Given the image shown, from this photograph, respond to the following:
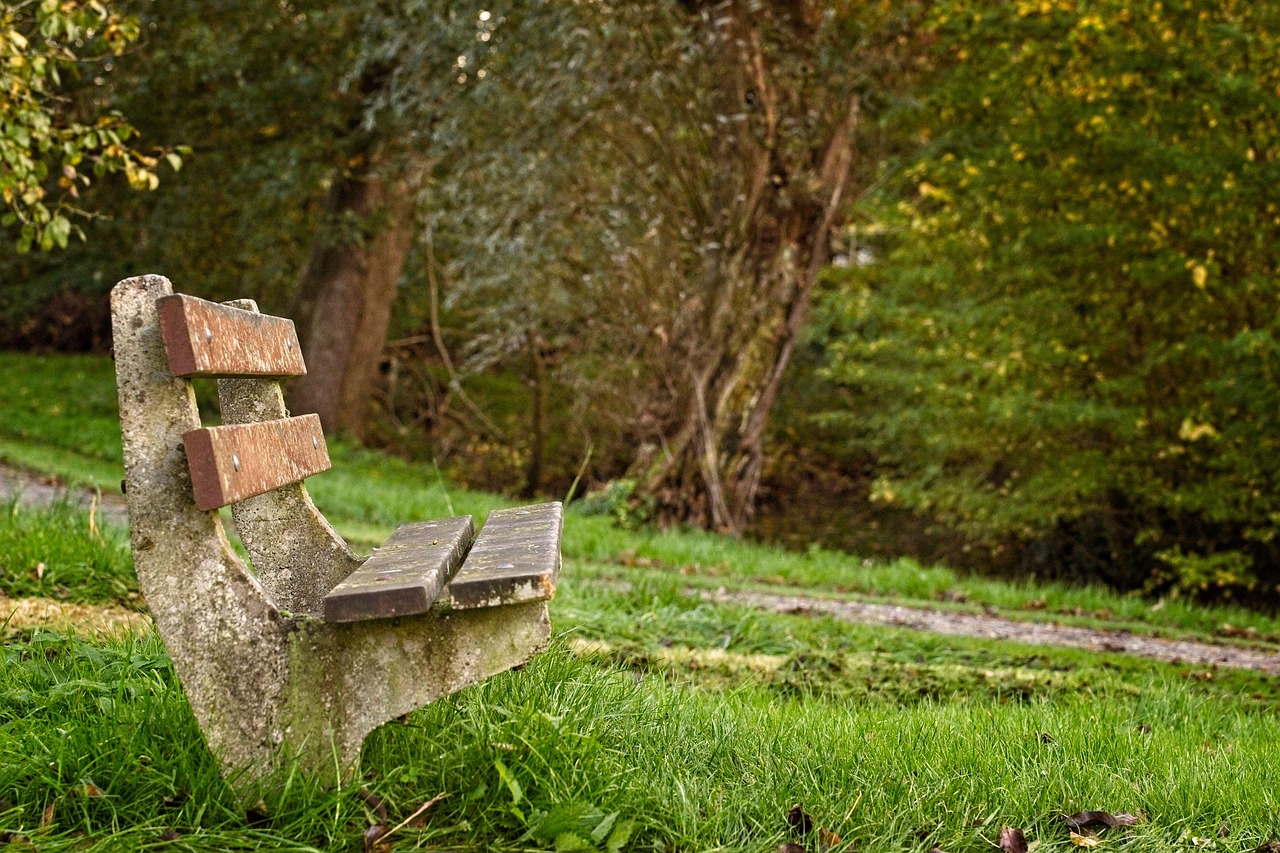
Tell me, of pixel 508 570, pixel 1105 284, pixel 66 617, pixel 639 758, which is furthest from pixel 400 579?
pixel 1105 284

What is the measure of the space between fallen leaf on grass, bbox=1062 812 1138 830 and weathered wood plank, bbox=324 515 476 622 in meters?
1.64

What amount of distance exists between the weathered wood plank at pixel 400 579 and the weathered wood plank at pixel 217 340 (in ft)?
1.85

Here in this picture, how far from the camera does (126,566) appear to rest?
16.3ft

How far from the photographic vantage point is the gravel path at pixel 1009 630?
7.16 metres

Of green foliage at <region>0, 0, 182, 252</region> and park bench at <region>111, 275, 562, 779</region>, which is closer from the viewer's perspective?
park bench at <region>111, 275, 562, 779</region>

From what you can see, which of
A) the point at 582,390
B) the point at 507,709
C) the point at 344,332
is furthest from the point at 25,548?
the point at 344,332

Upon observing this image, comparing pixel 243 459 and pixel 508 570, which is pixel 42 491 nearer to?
pixel 243 459

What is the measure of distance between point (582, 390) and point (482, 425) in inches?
325

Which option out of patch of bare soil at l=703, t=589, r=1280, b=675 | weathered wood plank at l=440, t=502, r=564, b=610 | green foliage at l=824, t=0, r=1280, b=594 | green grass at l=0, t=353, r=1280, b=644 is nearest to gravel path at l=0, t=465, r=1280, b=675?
patch of bare soil at l=703, t=589, r=1280, b=675

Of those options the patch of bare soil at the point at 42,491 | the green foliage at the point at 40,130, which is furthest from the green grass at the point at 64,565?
the patch of bare soil at the point at 42,491

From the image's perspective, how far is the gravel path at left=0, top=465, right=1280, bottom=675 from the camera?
282 inches

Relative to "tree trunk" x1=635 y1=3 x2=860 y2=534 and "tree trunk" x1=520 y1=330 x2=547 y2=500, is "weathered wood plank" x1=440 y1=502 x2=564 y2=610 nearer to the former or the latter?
"tree trunk" x1=635 y1=3 x2=860 y2=534

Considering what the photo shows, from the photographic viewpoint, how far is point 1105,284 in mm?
12438

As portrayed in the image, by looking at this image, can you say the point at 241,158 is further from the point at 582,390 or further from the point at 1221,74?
the point at 1221,74
